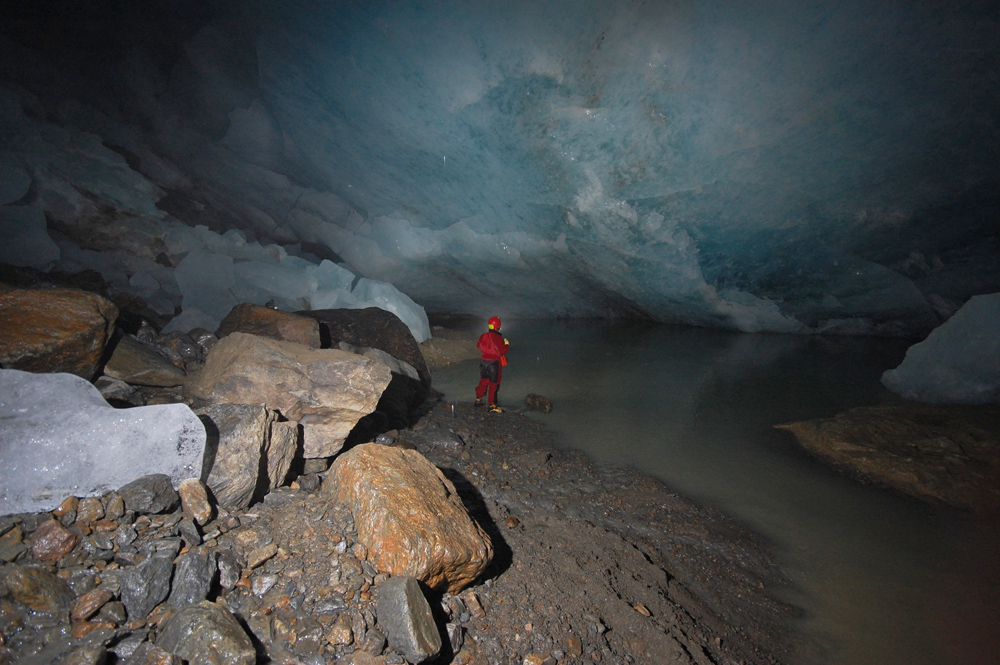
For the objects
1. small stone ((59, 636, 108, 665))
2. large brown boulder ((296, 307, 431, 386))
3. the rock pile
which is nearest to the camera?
small stone ((59, 636, 108, 665))

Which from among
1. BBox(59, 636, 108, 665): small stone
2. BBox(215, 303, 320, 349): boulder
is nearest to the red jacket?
BBox(215, 303, 320, 349): boulder

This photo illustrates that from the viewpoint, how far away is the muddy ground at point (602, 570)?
2.17 metres

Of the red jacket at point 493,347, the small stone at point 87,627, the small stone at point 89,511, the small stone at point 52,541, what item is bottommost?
the small stone at point 87,627

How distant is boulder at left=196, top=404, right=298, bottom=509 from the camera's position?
2398mm

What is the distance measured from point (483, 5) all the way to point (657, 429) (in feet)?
20.0

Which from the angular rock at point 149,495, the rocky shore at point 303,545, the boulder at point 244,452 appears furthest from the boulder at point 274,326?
the angular rock at point 149,495

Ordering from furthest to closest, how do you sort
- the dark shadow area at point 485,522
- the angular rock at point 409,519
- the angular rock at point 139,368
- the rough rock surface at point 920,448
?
the rough rock surface at point 920,448
the angular rock at point 139,368
the dark shadow area at point 485,522
the angular rock at point 409,519

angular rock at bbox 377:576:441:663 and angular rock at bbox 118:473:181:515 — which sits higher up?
angular rock at bbox 118:473:181:515

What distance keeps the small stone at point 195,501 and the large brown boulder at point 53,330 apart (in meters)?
1.49

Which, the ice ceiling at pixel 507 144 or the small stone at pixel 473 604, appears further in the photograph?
the ice ceiling at pixel 507 144

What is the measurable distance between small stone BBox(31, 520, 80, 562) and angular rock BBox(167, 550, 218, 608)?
0.43 meters

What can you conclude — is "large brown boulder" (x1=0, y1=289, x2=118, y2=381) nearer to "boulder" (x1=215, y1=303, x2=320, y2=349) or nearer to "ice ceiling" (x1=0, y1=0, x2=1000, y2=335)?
"boulder" (x1=215, y1=303, x2=320, y2=349)

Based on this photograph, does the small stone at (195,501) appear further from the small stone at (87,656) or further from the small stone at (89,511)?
the small stone at (87,656)

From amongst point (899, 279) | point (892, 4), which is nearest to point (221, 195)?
point (892, 4)
